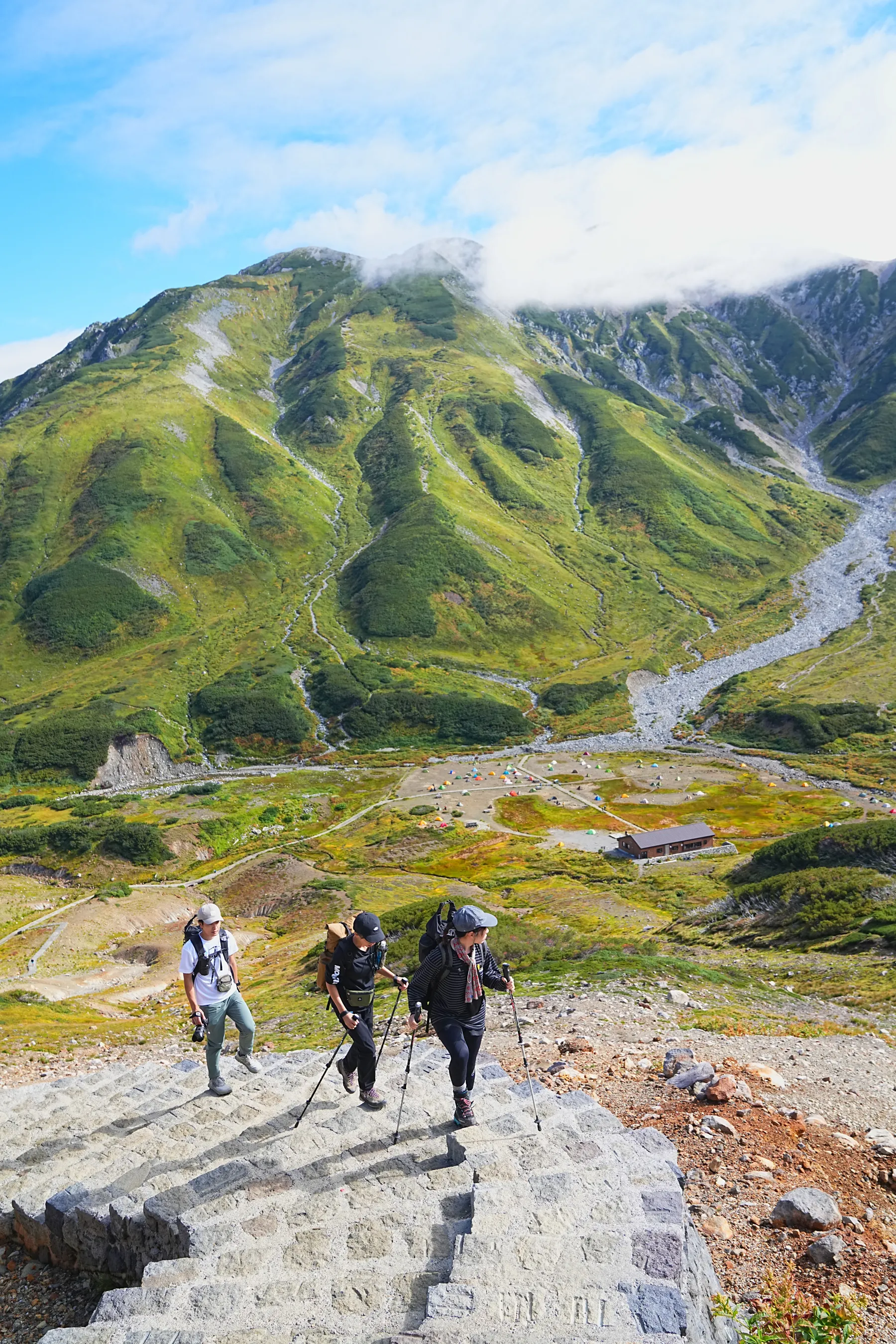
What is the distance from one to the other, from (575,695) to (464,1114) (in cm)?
13853

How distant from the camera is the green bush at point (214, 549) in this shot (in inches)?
7293

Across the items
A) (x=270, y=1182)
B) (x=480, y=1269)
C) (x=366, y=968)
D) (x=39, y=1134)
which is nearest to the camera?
(x=480, y=1269)

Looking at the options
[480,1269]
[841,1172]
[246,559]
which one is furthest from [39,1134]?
[246,559]

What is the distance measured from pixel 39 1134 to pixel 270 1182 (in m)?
5.88

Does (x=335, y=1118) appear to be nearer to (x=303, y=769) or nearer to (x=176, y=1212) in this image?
(x=176, y=1212)

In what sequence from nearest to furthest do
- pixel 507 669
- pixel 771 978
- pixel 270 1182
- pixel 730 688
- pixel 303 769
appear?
1. pixel 270 1182
2. pixel 771 978
3. pixel 303 769
4. pixel 730 688
5. pixel 507 669

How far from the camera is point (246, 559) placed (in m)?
191

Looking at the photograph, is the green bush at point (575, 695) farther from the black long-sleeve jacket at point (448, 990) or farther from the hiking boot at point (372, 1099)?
the black long-sleeve jacket at point (448, 990)

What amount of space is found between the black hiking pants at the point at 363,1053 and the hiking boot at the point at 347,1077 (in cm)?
8

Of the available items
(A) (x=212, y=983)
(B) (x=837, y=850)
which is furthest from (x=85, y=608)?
(A) (x=212, y=983)

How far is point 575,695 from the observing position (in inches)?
5748

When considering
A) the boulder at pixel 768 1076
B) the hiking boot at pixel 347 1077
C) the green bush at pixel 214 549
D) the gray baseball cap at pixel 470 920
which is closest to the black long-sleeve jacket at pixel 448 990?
the gray baseball cap at pixel 470 920

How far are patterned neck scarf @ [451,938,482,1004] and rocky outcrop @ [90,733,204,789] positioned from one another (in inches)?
4523

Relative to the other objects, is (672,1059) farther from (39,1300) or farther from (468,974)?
(39,1300)
